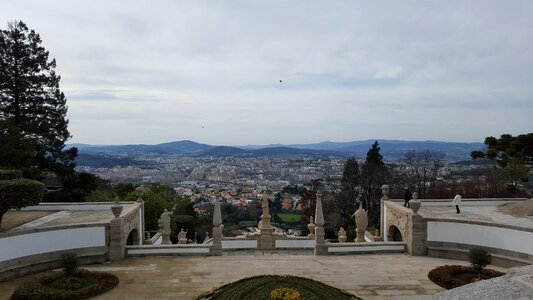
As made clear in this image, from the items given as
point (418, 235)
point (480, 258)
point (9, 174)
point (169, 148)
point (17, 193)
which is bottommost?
point (418, 235)

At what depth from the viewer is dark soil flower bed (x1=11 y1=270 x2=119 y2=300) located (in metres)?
9.37

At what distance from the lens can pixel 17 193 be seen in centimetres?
1160

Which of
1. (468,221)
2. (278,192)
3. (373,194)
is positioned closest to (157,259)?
(468,221)

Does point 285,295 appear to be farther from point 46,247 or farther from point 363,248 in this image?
point 46,247

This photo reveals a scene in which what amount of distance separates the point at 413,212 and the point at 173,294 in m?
9.06

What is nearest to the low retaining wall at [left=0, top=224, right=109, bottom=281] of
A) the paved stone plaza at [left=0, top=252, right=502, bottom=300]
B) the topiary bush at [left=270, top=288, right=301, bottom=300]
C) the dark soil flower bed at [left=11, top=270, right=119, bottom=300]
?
the paved stone plaza at [left=0, top=252, right=502, bottom=300]

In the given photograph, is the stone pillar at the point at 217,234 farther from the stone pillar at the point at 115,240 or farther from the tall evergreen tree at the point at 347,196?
the tall evergreen tree at the point at 347,196

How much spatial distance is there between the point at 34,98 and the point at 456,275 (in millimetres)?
28093

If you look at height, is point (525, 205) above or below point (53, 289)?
above

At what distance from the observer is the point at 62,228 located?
41.4 feet

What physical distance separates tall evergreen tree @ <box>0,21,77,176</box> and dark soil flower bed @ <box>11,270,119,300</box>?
18314 millimetres

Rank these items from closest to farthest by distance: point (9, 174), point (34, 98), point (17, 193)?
point (17, 193) < point (9, 174) < point (34, 98)

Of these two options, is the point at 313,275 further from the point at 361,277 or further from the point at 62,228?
the point at 62,228

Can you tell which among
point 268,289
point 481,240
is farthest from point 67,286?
point 481,240
